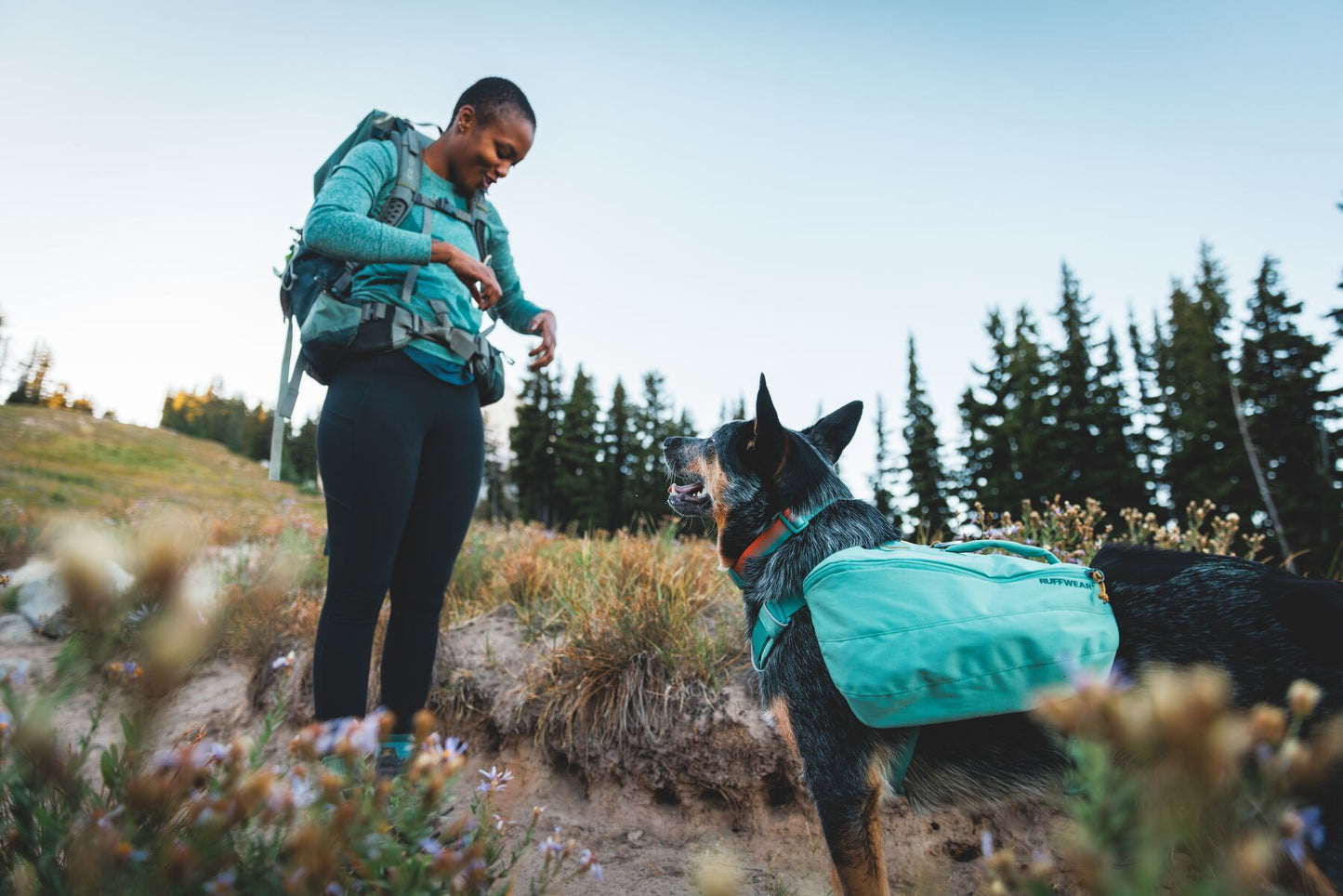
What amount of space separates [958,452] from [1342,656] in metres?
37.1

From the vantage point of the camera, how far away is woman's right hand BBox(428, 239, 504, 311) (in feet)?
8.16

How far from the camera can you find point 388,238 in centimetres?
237

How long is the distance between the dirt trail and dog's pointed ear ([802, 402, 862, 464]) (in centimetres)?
150

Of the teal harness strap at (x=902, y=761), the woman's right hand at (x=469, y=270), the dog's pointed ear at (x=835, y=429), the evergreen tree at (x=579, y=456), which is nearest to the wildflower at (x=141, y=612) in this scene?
the woman's right hand at (x=469, y=270)

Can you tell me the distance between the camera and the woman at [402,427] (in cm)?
236

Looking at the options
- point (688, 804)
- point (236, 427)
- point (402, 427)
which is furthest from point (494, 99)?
point (236, 427)

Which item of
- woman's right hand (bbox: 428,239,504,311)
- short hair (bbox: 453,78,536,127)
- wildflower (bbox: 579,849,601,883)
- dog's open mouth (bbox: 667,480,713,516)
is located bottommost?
wildflower (bbox: 579,849,601,883)

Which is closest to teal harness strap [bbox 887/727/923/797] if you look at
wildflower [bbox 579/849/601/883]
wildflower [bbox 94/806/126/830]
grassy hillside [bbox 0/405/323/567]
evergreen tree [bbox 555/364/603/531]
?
wildflower [bbox 579/849/601/883]

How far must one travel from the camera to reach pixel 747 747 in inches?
130

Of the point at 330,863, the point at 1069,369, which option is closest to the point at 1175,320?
the point at 1069,369

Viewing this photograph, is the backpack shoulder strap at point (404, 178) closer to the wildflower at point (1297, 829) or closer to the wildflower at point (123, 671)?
the wildflower at point (123, 671)

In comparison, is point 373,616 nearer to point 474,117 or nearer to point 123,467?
point 474,117

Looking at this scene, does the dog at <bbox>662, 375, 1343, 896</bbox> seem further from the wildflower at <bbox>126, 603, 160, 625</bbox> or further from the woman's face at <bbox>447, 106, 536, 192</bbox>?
the wildflower at <bbox>126, 603, 160, 625</bbox>

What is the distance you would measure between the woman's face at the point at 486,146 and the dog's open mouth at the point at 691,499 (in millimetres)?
1793
